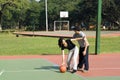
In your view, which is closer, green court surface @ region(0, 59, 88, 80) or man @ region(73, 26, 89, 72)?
green court surface @ region(0, 59, 88, 80)

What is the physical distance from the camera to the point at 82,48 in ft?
45.5

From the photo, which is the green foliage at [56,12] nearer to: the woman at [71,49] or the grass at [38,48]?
the grass at [38,48]

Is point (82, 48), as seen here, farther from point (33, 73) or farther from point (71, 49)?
point (33, 73)

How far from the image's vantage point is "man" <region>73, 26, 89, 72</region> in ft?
44.6

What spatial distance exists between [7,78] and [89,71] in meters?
3.36

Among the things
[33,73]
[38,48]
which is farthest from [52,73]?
[38,48]

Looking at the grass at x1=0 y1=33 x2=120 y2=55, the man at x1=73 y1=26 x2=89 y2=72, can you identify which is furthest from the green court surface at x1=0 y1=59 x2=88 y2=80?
the grass at x1=0 y1=33 x2=120 y2=55

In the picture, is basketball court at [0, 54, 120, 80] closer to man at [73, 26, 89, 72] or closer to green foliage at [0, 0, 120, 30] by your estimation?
man at [73, 26, 89, 72]

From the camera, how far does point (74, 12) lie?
315 feet

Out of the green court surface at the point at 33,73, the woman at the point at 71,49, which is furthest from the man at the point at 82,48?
the green court surface at the point at 33,73

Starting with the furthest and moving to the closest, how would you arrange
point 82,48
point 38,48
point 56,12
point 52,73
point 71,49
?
point 56,12
point 38,48
point 82,48
point 71,49
point 52,73

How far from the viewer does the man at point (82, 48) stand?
13586 mm

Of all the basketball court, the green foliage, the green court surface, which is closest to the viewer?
the green court surface

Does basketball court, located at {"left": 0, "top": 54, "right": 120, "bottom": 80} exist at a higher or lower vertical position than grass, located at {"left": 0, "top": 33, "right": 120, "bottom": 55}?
higher
